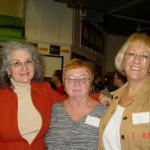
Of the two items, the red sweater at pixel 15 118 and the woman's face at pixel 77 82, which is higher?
the woman's face at pixel 77 82

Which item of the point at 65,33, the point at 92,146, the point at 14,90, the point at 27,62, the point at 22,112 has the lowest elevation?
the point at 92,146

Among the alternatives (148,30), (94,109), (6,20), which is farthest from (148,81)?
(148,30)

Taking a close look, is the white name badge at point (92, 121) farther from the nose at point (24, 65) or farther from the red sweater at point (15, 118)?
the nose at point (24, 65)

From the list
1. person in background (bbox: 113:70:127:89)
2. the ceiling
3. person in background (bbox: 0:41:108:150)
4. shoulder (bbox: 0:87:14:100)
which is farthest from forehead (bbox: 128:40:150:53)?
the ceiling

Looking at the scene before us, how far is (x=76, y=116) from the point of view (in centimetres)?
249

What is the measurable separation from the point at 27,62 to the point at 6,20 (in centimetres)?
339

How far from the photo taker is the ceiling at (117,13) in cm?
683

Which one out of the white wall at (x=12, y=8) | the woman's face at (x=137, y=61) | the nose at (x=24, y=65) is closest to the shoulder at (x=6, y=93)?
the nose at (x=24, y=65)

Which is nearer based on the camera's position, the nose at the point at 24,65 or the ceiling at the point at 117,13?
the nose at the point at 24,65

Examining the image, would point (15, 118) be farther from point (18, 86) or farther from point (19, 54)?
point (19, 54)

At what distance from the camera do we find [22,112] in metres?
2.54

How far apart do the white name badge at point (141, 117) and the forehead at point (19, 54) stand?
1014mm

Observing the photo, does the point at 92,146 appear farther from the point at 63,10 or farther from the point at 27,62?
the point at 63,10

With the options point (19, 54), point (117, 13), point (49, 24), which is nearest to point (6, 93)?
point (19, 54)
